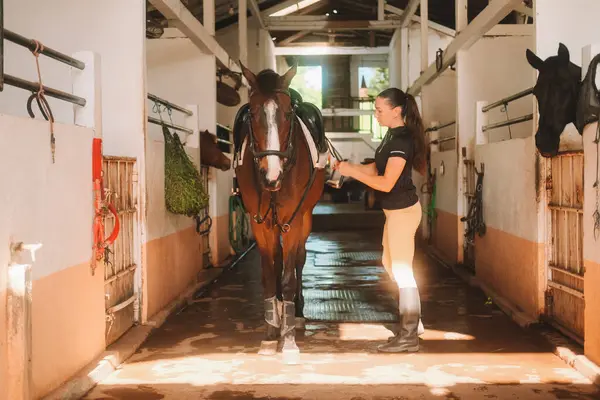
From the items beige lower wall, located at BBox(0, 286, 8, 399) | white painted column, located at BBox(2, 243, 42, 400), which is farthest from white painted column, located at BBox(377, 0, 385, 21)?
beige lower wall, located at BBox(0, 286, 8, 399)

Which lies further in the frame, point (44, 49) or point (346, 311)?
point (346, 311)

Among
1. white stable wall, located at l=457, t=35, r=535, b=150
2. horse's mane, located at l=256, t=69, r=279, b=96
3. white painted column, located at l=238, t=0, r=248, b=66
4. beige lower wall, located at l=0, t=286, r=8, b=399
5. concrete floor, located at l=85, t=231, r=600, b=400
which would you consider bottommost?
concrete floor, located at l=85, t=231, r=600, b=400

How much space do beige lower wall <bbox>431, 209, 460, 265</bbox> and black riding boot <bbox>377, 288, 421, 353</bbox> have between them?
3990mm

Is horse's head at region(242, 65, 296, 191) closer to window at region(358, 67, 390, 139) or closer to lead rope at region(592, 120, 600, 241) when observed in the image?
lead rope at region(592, 120, 600, 241)

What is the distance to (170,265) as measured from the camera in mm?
5918

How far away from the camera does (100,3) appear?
5.09 m

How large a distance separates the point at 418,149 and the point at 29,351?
8.50 ft

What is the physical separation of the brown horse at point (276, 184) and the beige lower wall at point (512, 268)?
5.96 feet

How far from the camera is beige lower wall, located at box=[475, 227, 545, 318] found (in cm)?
497

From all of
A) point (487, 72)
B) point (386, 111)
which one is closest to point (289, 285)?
point (386, 111)

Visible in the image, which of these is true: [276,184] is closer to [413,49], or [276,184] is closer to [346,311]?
[346,311]

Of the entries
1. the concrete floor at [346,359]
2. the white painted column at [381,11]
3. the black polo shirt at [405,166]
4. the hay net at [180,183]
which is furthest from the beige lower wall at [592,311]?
the white painted column at [381,11]

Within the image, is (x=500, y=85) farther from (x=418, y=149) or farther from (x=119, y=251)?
(x=119, y=251)

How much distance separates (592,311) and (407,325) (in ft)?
3.68
